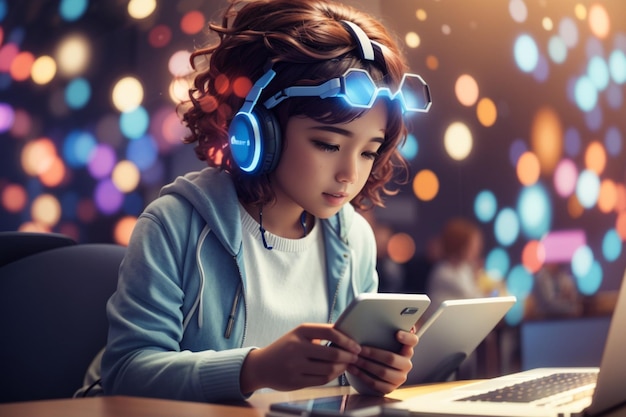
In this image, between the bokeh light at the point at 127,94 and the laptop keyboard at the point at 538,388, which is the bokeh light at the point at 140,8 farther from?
the laptop keyboard at the point at 538,388

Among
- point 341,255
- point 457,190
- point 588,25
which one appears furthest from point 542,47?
point 341,255

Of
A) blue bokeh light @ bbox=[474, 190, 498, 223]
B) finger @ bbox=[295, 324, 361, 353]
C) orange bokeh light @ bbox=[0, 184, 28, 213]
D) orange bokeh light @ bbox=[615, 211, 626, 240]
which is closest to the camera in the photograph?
finger @ bbox=[295, 324, 361, 353]

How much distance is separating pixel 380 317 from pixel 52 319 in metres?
0.61

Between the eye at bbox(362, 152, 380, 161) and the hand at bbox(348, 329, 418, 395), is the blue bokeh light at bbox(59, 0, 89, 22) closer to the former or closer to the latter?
the eye at bbox(362, 152, 380, 161)

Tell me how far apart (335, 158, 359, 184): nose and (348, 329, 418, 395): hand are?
32 centimetres

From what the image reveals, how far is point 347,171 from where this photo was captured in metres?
1.09

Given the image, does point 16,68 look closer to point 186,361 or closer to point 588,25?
point 186,361

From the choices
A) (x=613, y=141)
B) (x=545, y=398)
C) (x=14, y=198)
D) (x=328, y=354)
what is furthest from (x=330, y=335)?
(x=613, y=141)

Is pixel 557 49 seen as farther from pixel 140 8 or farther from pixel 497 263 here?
pixel 140 8

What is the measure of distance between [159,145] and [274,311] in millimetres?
739

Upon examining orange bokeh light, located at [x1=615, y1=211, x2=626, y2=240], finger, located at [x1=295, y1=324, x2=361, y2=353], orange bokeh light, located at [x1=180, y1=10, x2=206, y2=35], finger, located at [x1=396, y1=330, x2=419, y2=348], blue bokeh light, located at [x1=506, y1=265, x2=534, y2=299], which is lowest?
blue bokeh light, located at [x1=506, y1=265, x2=534, y2=299]

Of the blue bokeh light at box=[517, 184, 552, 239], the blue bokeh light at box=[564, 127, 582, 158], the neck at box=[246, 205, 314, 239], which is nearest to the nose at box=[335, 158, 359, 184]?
the neck at box=[246, 205, 314, 239]

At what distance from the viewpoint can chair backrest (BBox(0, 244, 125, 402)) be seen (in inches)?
43.4

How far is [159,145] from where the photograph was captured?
1.77 metres
